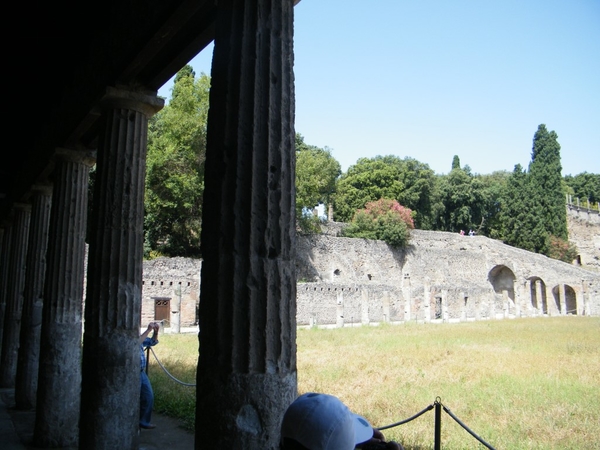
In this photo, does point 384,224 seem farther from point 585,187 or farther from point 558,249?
point 585,187

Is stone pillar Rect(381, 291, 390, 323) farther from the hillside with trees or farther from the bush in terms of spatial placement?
the bush

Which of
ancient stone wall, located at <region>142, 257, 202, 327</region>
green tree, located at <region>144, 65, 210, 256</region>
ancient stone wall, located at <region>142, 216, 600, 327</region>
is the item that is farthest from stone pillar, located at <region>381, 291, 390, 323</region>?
ancient stone wall, located at <region>142, 257, 202, 327</region>

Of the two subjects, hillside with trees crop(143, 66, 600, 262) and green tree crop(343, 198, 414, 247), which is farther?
green tree crop(343, 198, 414, 247)

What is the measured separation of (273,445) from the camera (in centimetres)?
225

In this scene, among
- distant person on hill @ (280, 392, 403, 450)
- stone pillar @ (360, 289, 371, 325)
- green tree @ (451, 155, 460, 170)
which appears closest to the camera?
distant person on hill @ (280, 392, 403, 450)

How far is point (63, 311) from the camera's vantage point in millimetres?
5801

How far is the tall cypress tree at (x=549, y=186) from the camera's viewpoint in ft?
143

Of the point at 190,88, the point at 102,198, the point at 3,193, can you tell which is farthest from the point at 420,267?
the point at 102,198

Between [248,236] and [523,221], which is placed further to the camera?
[523,221]

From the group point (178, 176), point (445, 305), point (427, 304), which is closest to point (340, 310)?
point (427, 304)

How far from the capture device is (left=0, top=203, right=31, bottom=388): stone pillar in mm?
9227

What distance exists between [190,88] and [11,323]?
19688 mm

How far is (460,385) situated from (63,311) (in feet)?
21.1

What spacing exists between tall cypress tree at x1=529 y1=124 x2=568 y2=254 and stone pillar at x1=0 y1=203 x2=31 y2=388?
42019 millimetres
